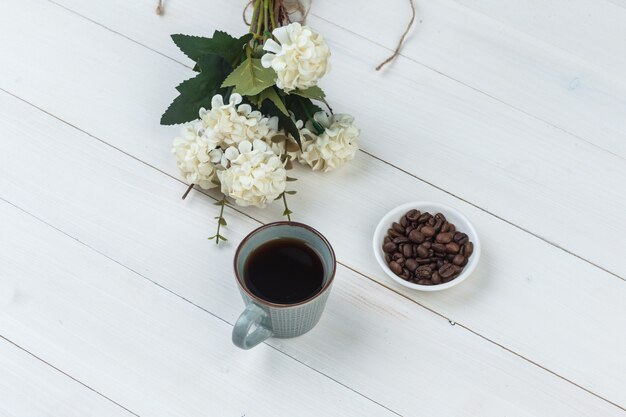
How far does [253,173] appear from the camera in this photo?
91 cm

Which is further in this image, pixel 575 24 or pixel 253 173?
pixel 575 24

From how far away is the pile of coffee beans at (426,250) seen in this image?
950mm

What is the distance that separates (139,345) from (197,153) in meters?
0.26

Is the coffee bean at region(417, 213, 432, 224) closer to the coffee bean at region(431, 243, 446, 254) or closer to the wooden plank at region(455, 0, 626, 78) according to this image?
the coffee bean at region(431, 243, 446, 254)

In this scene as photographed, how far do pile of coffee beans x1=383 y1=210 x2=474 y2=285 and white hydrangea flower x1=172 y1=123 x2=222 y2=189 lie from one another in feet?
0.85

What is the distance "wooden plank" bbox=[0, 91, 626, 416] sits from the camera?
0.91 metres

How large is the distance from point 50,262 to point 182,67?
37cm

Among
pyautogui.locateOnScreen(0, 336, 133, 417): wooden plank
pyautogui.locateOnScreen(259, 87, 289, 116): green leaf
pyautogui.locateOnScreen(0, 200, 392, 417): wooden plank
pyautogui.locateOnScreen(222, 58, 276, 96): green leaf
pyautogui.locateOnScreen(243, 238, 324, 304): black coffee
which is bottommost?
pyautogui.locateOnScreen(0, 336, 133, 417): wooden plank

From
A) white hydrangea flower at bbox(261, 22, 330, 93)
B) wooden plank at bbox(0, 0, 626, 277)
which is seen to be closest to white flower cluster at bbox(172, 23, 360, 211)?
white hydrangea flower at bbox(261, 22, 330, 93)

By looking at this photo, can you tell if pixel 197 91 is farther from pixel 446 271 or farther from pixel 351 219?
pixel 446 271

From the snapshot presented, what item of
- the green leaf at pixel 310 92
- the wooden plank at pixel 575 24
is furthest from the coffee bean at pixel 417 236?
the wooden plank at pixel 575 24

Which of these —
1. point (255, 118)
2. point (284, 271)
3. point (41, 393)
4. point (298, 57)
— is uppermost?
point (298, 57)

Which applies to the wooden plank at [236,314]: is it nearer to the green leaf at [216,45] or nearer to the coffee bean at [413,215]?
the coffee bean at [413,215]

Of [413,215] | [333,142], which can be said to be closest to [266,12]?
[333,142]
